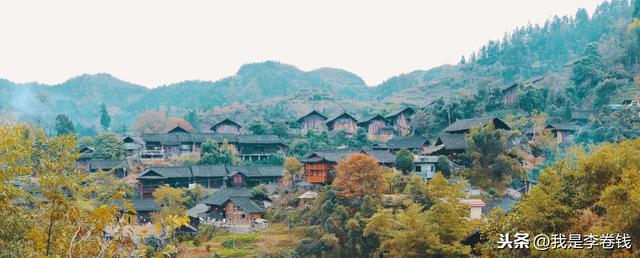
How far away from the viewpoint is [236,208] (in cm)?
3431

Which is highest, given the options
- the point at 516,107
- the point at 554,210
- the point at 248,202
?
the point at 516,107

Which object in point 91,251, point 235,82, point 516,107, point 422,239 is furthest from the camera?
point 235,82

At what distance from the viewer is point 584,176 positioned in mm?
14758

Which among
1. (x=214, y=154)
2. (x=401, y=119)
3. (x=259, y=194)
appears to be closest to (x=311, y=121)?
(x=401, y=119)

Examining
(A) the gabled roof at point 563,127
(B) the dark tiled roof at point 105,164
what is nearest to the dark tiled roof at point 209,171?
(B) the dark tiled roof at point 105,164

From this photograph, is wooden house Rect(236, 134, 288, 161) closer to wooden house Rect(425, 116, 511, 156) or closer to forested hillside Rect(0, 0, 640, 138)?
forested hillside Rect(0, 0, 640, 138)

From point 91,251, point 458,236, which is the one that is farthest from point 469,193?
point 91,251

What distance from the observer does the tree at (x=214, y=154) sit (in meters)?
45.5

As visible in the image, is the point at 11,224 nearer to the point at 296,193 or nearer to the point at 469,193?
the point at 469,193

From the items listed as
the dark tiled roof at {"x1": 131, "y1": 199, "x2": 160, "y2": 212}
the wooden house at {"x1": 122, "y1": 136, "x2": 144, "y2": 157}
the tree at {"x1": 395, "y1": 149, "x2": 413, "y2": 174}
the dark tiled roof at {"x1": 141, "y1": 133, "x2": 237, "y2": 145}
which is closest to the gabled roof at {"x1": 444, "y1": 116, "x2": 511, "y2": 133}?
the tree at {"x1": 395, "y1": 149, "x2": 413, "y2": 174}

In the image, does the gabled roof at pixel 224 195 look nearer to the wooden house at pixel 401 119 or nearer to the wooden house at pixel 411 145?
the wooden house at pixel 411 145

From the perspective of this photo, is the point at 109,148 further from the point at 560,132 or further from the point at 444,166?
the point at 560,132

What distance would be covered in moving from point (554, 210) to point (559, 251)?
195 centimetres

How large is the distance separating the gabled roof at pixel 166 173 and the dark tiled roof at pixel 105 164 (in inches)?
172
